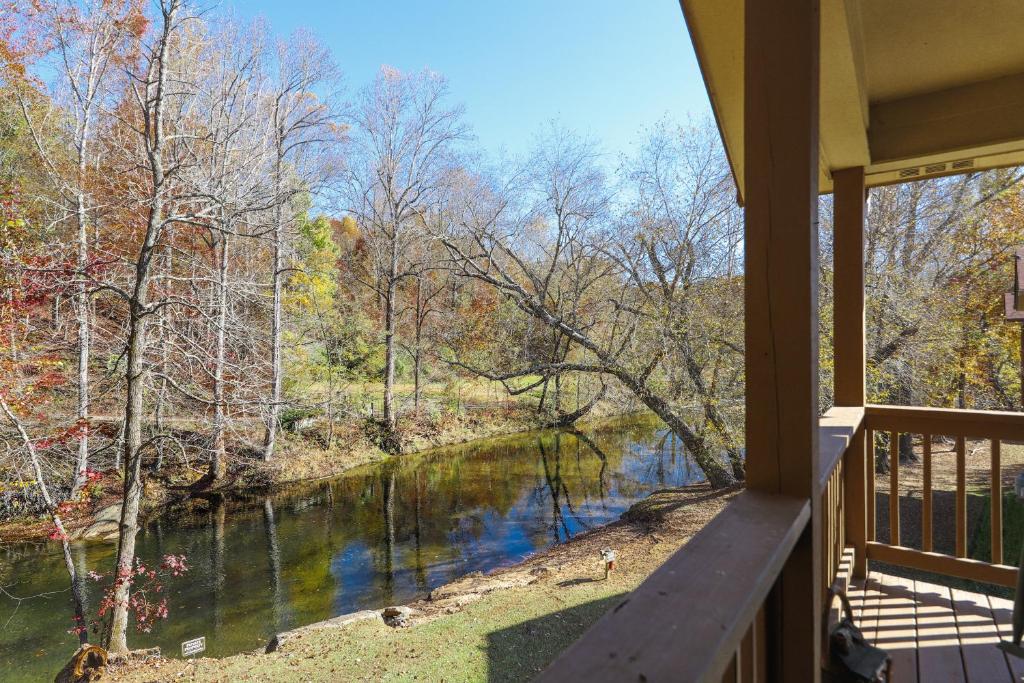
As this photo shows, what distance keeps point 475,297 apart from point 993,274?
35.0 ft

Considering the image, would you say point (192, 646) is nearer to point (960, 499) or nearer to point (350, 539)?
point (350, 539)

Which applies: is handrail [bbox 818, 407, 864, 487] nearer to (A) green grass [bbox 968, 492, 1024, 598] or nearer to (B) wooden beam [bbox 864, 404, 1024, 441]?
(B) wooden beam [bbox 864, 404, 1024, 441]

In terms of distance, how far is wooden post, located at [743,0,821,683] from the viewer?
39.6 inches

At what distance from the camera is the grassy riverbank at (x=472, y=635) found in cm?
452

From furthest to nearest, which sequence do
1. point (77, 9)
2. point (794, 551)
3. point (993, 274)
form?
point (77, 9)
point (993, 274)
point (794, 551)

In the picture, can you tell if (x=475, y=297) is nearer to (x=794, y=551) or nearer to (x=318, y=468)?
(x=318, y=468)

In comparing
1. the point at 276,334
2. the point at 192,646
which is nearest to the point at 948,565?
the point at 192,646

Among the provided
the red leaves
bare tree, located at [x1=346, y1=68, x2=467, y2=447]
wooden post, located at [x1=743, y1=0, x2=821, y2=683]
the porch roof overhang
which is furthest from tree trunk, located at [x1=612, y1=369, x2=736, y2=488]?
wooden post, located at [x1=743, y1=0, x2=821, y2=683]

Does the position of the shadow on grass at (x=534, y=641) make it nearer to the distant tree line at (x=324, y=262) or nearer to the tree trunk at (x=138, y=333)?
the distant tree line at (x=324, y=262)

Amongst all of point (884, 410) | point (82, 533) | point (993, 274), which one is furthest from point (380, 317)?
point (884, 410)

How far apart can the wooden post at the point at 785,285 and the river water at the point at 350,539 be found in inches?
241

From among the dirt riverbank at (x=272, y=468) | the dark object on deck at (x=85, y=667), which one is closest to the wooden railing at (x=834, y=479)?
the dark object on deck at (x=85, y=667)

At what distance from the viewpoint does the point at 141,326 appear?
236 inches

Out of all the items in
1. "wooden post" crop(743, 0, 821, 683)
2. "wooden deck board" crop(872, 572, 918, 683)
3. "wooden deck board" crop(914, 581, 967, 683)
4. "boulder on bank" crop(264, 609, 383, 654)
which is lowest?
"boulder on bank" crop(264, 609, 383, 654)
